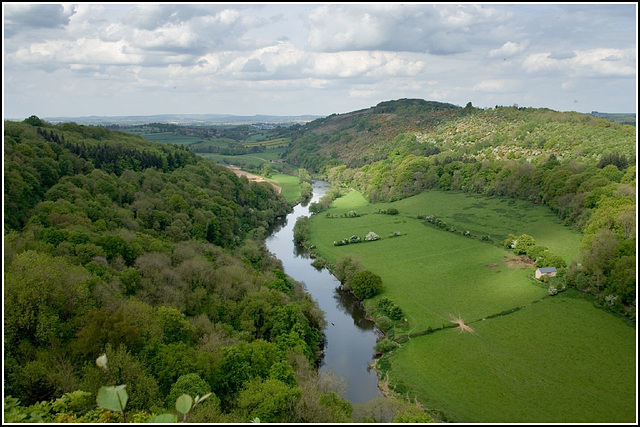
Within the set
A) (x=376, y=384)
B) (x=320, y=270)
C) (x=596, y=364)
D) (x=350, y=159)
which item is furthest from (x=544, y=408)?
(x=350, y=159)

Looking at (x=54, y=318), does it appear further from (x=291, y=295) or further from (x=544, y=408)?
(x=544, y=408)

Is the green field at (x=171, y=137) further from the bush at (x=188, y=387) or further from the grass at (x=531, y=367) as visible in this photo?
the bush at (x=188, y=387)

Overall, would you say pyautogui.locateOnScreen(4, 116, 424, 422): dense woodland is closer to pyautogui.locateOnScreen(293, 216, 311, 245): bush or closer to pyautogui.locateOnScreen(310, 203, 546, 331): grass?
pyautogui.locateOnScreen(293, 216, 311, 245): bush

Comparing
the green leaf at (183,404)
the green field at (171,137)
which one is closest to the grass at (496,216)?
the green leaf at (183,404)

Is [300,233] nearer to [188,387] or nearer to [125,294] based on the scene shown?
[125,294]

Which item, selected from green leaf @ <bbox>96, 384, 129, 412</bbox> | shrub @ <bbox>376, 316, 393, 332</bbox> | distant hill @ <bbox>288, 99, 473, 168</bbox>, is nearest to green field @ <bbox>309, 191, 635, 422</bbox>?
shrub @ <bbox>376, 316, 393, 332</bbox>

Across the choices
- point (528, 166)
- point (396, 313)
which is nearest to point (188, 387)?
point (396, 313)
